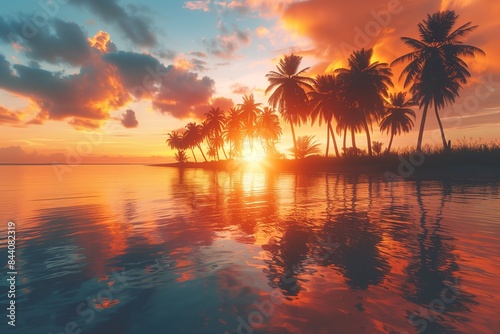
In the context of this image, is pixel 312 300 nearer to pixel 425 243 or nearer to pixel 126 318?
pixel 126 318

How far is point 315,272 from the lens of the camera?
16.0 feet

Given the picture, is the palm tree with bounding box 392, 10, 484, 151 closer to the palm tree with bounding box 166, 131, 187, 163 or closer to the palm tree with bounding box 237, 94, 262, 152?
the palm tree with bounding box 237, 94, 262, 152

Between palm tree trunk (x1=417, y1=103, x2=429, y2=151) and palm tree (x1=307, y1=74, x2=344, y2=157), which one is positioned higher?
palm tree (x1=307, y1=74, x2=344, y2=157)

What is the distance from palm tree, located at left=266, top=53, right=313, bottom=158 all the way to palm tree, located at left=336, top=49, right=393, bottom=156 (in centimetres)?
729

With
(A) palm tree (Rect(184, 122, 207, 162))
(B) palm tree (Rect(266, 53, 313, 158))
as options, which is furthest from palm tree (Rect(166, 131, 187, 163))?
(B) palm tree (Rect(266, 53, 313, 158))

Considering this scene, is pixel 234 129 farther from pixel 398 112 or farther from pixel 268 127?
pixel 398 112

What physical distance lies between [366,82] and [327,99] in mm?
7043

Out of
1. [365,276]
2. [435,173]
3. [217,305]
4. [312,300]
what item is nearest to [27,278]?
[217,305]

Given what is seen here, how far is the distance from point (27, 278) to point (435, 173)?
103ft

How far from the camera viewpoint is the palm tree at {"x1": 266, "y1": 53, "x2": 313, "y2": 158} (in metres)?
45.2

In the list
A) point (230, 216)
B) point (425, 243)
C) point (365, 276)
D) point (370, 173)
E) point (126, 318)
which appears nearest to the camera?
point (126, 318)

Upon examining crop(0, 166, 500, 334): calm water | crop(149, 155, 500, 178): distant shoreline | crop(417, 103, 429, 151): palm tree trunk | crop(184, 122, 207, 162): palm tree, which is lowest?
crop(0, 166, 500, 334): calm water

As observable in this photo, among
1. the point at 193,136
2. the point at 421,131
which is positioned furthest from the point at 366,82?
the point at 193,136

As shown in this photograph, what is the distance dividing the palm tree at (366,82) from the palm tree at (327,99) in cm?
305
